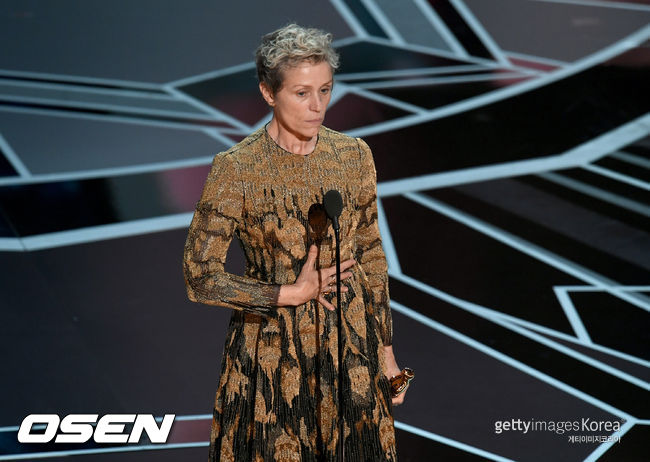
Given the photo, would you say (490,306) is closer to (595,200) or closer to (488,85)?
(595,200)

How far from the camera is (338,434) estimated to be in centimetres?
190

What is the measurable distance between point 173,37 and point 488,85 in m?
2.08

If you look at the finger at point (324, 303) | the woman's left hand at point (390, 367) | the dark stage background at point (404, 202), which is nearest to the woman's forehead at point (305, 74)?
the finger at point (324, 303)

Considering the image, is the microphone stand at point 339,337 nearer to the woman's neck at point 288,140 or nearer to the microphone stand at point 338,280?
the microphone stand at point 338,280

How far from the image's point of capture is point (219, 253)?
74.9 inches

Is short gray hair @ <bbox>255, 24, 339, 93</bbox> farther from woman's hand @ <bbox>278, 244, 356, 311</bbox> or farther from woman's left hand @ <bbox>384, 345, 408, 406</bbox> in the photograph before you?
woman's left hand @ <bbox>384, 345, 408, 406</bbox>

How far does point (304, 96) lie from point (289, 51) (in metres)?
0.09

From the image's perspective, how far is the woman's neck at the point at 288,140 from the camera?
193cm

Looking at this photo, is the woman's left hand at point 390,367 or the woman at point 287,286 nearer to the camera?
the woman at point 287,286

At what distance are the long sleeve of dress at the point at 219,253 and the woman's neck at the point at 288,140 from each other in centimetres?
11

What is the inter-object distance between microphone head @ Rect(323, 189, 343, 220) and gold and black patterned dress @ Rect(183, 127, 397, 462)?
12cm

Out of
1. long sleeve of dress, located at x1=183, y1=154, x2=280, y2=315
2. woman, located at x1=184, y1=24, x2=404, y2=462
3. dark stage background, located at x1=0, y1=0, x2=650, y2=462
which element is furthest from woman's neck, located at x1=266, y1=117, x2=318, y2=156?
dark stage background, located at x1=0, y1=0, x2=650, y2=462

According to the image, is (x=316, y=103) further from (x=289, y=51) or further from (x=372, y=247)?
(x=372, y=247)

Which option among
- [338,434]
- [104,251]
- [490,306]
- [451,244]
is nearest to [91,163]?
[104,251]
